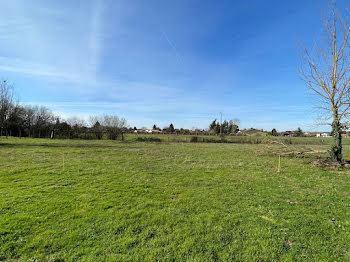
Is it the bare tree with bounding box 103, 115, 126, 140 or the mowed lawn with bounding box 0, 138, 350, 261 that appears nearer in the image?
the mowed lawn with bounding box 0, 138, 350, 261

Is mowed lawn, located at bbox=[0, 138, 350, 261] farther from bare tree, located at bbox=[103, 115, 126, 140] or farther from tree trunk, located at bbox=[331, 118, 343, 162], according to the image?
bare tree, located at bbox=[103, 115, 126, 140]

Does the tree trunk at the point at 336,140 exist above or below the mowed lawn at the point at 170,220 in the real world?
above

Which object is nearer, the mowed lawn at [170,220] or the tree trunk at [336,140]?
the mowed lawn at [170,220]

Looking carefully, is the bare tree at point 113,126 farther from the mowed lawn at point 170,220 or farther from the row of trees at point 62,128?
the mowed lawn at point 170,220

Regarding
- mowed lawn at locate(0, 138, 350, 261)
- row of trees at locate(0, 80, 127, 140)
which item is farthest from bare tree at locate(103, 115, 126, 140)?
mowed lawn at locate(0, 138, 350, 261)

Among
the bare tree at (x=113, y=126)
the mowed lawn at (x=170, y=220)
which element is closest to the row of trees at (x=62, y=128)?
the bare tree at (x=113, y=126)

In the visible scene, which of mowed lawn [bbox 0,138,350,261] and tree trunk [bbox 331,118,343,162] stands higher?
tree trunk [bbox 331,118,343,162]

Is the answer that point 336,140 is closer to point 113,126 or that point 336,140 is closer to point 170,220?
point 170,220

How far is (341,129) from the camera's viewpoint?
10.6m

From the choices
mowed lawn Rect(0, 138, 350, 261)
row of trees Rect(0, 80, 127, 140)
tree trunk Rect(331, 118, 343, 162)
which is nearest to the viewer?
mowed lawn Rect(0, 138, 350, 261)

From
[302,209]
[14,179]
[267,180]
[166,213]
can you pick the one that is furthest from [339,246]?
[14,179]

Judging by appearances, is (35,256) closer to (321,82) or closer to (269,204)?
(269,204)

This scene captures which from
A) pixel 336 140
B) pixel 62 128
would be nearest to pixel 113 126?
pixel 62 128

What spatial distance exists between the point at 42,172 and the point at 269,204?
9141mm
